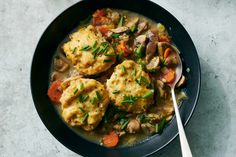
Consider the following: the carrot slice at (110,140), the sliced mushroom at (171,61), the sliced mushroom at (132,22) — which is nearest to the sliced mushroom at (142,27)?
the sliced mushroom at (132,22)

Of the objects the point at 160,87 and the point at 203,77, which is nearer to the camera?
the point at 160,87

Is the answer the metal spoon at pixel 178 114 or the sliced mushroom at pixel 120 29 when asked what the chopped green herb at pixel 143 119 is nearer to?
the metal spoon at pixel 178 114

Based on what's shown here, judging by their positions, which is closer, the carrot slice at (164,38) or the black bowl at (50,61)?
the black bowl at (50,61)

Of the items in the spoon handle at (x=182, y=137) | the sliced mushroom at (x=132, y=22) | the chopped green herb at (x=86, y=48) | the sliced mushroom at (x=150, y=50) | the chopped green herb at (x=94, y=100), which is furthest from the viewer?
the sliced mushroom at (x=132, y=22)

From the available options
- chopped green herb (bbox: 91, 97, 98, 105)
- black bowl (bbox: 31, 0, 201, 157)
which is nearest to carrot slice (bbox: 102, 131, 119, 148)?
black bowl (bbox: 31, 0, 201, 157)

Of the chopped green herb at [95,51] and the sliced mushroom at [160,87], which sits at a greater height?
the chopped green herb at [95,51]

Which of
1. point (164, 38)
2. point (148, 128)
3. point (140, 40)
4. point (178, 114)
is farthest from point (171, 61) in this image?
point (148, 128)

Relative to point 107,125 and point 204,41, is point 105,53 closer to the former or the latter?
point 107,125

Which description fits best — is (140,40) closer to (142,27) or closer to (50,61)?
(142,27)
